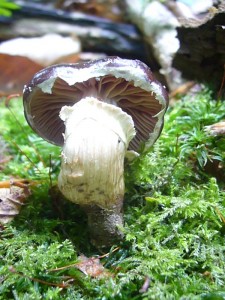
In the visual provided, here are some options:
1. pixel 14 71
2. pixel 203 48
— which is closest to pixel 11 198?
pixel 203 48

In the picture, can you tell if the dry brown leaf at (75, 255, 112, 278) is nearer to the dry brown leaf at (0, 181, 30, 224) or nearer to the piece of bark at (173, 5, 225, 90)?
the dry brown leaf at (0, 181, 30, 224)

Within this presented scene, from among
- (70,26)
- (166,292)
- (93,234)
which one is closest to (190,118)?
(93,234)

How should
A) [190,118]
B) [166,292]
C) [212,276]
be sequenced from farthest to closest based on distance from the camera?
[190,118], [212,276], [166,292]

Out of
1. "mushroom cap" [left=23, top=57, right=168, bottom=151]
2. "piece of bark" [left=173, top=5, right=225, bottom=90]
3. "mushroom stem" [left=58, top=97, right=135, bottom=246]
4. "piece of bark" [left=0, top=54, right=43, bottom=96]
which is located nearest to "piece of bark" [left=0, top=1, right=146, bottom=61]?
"piece of bark" [left=0, top=54, right=43, bottom=96]

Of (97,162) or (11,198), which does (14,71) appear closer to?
(11,198)

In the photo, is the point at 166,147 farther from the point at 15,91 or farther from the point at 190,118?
the point at 15,91

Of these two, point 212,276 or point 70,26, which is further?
point 70,26
